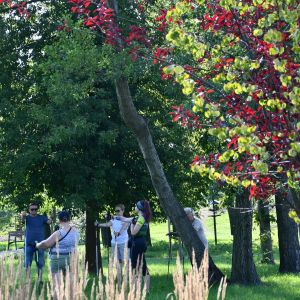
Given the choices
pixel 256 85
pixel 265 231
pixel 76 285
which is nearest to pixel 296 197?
pixel 256 85

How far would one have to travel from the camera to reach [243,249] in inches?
653

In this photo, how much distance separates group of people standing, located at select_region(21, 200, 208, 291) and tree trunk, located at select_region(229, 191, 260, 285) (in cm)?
196

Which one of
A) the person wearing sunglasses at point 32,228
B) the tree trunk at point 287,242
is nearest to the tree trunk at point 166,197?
the person wearing sunglasses at point 32,228

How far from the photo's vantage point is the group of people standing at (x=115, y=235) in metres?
10.4

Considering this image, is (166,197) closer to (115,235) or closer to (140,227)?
(115,235)

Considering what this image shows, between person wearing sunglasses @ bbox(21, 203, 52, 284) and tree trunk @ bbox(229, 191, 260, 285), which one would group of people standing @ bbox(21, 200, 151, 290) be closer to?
person wearing sunglasses @ bbox(21, 203, 52, 284)

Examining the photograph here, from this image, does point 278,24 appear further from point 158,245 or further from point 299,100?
point 158,245

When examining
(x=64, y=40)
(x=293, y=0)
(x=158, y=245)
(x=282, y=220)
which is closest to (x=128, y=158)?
(x=282, y=220)

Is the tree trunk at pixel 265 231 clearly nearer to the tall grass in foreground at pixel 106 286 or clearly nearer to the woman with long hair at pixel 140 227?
the woman with long hair at pixel 140 227

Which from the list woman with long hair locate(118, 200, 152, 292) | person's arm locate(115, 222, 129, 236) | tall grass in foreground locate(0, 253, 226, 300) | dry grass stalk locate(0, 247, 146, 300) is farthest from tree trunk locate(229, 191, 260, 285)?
tall grass in foreground locate(0, 253, 226, 300)

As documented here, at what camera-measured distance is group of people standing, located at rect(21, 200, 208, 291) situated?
10382 mm

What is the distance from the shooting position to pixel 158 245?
138ft

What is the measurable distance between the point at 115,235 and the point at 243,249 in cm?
430

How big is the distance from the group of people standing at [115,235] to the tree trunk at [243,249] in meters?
1.96
